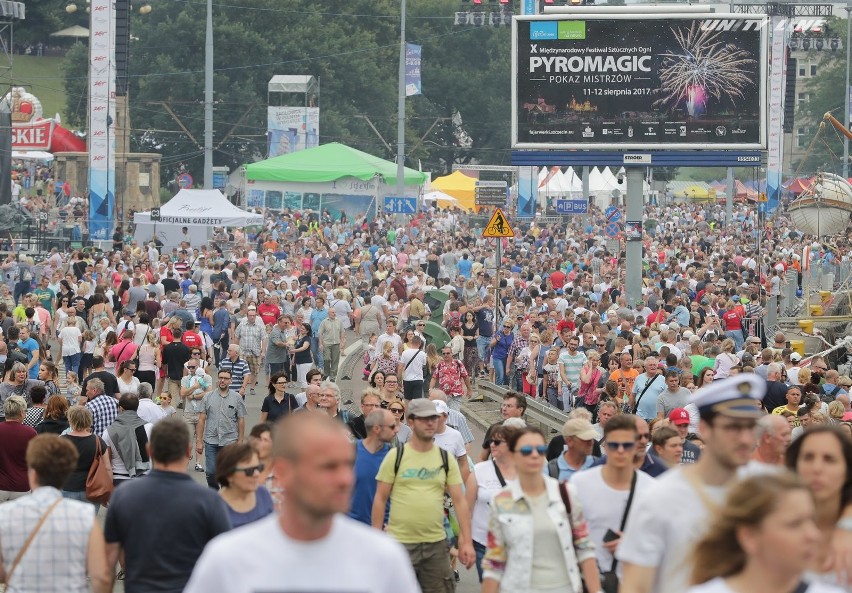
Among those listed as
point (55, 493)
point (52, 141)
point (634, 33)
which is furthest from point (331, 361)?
point (52, 141)

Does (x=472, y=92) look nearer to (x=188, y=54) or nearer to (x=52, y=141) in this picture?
(x=188, y=54)

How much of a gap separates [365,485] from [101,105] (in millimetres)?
31779

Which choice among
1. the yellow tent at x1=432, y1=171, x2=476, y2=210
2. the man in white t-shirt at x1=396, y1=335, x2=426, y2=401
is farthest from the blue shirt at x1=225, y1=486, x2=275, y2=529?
the yellow tent at x1=432, y1=171, x2=476, y2=210

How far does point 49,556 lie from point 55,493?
0.25 m

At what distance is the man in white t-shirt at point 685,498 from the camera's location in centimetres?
493

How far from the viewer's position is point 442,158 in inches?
3745

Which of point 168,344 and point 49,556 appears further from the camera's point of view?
point 168,344

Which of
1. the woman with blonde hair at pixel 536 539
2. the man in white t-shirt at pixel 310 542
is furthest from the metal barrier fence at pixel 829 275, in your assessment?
the man in white t-shirt at pixel 310 542

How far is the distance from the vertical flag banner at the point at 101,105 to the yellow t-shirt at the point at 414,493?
32.2 metres

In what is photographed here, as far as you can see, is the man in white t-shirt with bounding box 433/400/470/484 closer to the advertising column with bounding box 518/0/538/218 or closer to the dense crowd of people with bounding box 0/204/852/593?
the dense crowd of people with bounding box 0/204/852/593

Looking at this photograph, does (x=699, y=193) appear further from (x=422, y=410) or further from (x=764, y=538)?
(x=764, y=538)

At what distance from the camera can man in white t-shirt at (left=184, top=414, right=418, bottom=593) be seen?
11.6ft

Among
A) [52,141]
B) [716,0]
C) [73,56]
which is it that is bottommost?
[52,141]

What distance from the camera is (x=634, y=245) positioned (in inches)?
1241
